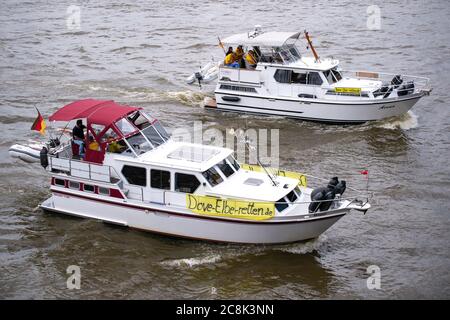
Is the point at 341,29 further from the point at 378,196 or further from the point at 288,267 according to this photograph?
the point at 288,267

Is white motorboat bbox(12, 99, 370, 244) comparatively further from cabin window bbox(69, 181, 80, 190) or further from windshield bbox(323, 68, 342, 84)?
windshield bbox(323, 68, 342, 84)

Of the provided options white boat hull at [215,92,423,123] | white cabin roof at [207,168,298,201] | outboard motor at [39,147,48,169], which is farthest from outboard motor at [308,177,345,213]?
white boat hull at [215,92,423,123]

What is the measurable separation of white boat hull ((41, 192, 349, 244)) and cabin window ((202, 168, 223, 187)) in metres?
1.03

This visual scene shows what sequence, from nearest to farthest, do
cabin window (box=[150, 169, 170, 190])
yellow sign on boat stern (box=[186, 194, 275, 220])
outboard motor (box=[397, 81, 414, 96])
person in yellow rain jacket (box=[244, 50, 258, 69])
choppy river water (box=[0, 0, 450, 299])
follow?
yellow sign on boat stern (box=[186, 194, 275, 220])
choppy river water (box=[0, 0, 450, 299])
cabin window (box=[150, 169, 170, 190])
outboard motor (box=[397, 81, 414, 96])
person in yellow rain jacket (box=[244, 50, 258, 69])

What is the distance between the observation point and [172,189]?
18.3 metres

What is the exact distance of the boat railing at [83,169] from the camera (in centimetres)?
1888

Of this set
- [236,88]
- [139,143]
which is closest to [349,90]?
[236,88]

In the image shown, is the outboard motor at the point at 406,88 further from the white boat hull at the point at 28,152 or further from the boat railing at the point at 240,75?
the white boat hull at the point at 28,152

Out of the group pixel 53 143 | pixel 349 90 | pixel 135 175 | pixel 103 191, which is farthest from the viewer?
pixel 349 90

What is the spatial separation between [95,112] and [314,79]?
11.4 meters

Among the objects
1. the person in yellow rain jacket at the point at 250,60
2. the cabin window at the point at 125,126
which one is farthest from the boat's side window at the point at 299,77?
the cabin window at the point at 125,126

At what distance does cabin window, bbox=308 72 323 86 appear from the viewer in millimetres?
27562

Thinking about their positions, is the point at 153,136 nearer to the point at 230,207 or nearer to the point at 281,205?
the point at 230,207

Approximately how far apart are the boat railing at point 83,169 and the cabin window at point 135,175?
0.94ft
